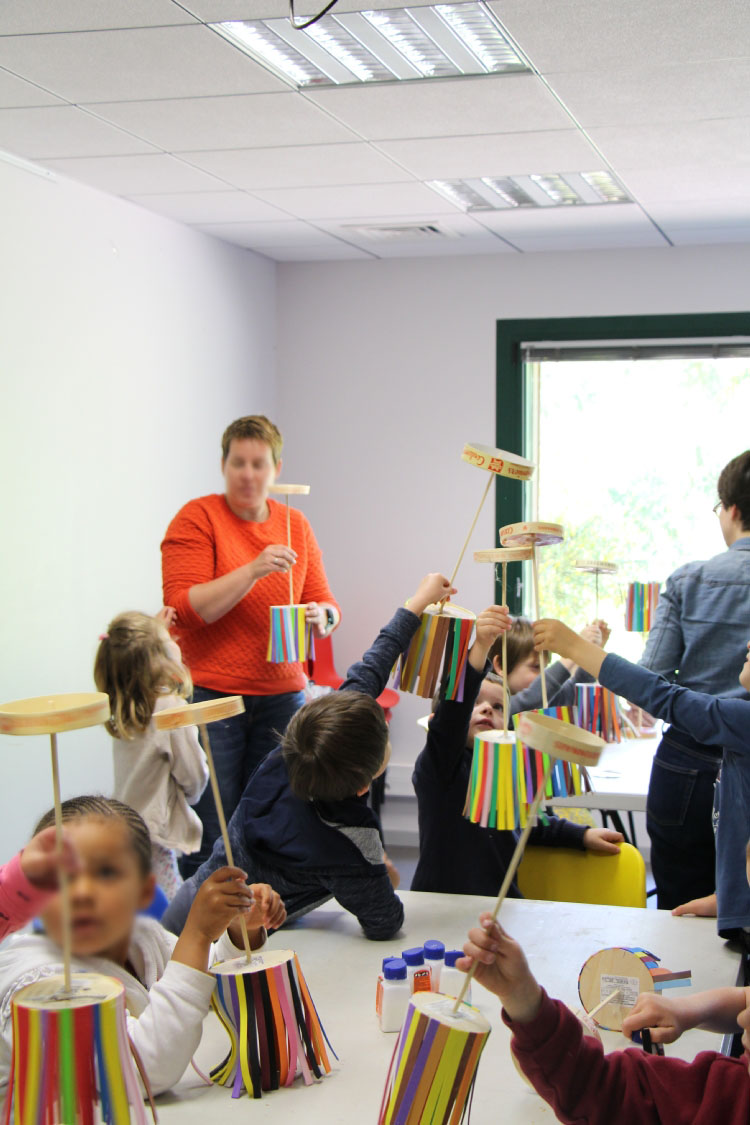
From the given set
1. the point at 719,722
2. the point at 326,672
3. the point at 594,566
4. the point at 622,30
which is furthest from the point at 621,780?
the point at 622,30

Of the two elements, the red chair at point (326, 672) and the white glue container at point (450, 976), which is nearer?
the white glue container at point (450, 976)

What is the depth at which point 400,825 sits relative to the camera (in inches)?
204

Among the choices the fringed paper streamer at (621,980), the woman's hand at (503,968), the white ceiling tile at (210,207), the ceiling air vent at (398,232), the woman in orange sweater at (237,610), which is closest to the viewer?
the woman's hand at (503,968)

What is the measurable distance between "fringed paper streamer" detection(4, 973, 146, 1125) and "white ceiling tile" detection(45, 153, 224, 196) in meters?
2.93

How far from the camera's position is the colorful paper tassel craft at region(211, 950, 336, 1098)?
4.33ft

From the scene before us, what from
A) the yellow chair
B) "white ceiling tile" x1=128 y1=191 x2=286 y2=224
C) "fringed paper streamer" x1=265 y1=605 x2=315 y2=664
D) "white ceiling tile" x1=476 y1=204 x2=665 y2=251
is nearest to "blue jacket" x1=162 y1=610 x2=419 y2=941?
the yellow chair

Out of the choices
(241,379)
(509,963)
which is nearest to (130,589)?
(241,379)

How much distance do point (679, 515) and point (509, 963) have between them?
4108mm

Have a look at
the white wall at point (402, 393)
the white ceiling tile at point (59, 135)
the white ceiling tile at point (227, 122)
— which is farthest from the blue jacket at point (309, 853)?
the white wall at point (402, 393)

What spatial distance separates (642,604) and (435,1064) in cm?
254

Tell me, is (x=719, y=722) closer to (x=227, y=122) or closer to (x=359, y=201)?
(x=227, y=122)

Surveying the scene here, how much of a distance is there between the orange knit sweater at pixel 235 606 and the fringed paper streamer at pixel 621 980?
5.73 ft

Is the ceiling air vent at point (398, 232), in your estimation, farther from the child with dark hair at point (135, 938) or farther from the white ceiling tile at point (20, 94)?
the child with dark hair at point (135, 938)

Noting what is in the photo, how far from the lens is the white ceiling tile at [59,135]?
294cm
